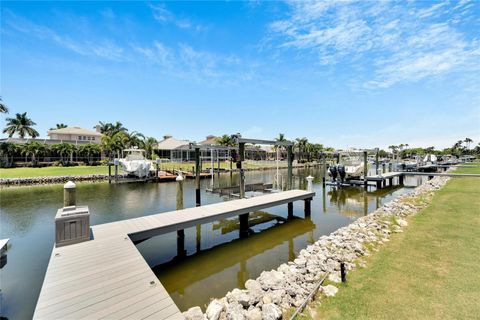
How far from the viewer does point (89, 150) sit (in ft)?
142

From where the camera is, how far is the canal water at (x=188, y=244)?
6.44 m

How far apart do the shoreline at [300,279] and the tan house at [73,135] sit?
56610 millimetres

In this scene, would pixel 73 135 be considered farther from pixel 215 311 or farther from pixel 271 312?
pixel 271 312

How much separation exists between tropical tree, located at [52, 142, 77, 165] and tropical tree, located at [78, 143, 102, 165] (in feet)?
3.87

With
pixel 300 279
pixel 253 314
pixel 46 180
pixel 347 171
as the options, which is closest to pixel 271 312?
pixel 253 314

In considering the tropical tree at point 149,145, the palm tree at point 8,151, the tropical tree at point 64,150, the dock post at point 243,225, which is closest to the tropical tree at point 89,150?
the tropical tree at point 64,150

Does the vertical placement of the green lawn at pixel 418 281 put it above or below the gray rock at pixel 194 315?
above

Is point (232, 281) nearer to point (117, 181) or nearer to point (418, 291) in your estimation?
point (418, 291)

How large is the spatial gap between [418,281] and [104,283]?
657cm

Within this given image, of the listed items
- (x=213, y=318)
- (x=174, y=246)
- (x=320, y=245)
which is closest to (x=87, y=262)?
(x=213, y=318)

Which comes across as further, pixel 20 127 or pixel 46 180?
pixel 20 127

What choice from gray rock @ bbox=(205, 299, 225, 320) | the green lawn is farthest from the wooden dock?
the green lawn

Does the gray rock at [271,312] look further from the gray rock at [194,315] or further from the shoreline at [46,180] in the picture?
the shoreline at [46,180]

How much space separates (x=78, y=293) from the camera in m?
4.09
